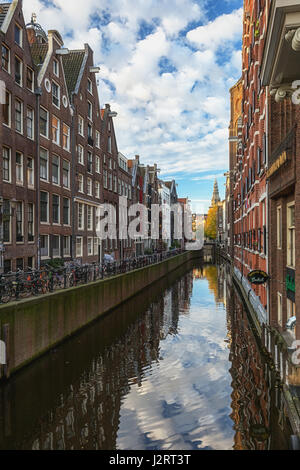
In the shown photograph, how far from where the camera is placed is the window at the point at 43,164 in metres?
22.6

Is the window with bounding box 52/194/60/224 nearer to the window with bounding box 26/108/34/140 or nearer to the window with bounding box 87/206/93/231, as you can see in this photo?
the window with bounding box 26/108/34/140

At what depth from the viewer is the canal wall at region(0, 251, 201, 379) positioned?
10594 mm

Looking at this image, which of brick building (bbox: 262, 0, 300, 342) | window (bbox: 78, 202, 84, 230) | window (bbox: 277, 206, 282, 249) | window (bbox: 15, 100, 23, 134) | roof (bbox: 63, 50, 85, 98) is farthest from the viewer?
roof (bbox: 63, 50, 85, 98)

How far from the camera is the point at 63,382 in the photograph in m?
10.7

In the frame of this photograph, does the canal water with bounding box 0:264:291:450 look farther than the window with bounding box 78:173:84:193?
No

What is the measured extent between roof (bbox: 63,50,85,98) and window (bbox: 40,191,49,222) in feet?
32.0

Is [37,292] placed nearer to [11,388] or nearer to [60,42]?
[11,388]

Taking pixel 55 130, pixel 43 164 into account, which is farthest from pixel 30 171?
pixel 55 130

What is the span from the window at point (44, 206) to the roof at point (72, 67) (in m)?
9.76

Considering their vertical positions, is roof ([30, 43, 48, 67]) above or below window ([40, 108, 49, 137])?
above

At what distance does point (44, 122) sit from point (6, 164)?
578cm

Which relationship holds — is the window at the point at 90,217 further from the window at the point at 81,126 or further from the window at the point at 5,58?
the window at the point at 5,58

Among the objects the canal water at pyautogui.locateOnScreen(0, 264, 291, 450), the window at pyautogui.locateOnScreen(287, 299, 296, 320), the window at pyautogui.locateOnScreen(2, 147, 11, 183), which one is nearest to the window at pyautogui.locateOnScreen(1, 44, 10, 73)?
the window at pyautogui.locateOnScreen(2, 147, 11, 183)

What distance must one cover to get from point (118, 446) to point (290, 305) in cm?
668
